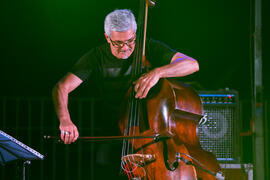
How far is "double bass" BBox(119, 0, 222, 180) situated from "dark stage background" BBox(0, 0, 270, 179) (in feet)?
7.45

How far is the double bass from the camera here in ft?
6.03

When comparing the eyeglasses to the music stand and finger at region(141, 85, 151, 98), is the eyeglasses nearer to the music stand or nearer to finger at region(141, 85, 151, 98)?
finger at region(141, 85, 151, 98)

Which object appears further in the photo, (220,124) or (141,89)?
(220,124)

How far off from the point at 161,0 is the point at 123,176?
2.76 m

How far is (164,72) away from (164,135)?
364 mm

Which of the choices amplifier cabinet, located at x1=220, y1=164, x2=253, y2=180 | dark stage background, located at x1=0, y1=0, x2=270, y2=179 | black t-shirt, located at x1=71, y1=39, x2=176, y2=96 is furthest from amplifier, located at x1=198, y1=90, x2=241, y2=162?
dark stage background, located at x1=0, y1=0, x2=270, y2=179

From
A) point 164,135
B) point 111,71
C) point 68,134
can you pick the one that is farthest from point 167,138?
point 111,71

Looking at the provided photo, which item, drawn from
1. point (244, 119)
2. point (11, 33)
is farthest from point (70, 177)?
point (244, 119)

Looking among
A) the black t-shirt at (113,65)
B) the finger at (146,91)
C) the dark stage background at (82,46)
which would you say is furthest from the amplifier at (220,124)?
the dark stage background at (82,46)

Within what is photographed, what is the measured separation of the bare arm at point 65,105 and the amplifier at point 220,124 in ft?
3.26

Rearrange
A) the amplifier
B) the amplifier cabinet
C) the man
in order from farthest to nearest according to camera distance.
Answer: the amplifier
the amplifier cabinet
the man

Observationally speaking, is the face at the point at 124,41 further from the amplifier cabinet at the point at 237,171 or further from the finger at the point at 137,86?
the amplifier cabinet at the point at 237,171

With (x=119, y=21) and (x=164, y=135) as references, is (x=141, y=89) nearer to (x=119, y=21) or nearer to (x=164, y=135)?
(x=164, y=135)

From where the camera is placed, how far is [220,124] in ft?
8.93
